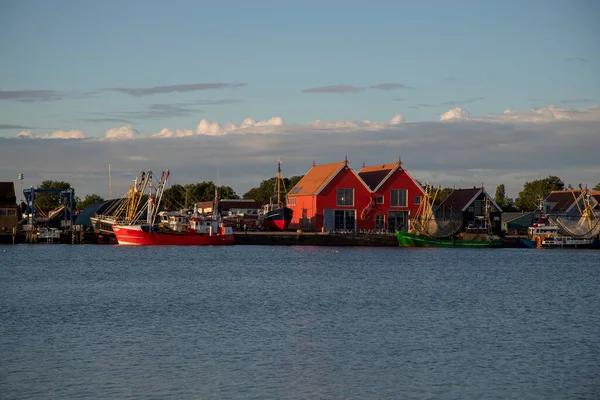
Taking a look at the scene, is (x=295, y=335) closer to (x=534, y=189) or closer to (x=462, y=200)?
(x=462, y=200)

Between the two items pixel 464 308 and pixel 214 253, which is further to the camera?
pixel 214 253

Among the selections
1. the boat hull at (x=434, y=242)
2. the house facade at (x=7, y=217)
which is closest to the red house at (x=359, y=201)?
the boat hull at (x=434, y=242)

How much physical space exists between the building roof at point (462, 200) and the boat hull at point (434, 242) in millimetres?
6636

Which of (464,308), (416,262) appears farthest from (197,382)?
(416,262)

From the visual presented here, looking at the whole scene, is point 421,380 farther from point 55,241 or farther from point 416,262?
point 55,241

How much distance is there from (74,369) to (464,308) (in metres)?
21.4

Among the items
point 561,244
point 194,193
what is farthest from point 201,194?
point 561,244

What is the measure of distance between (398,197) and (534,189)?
64054 millimetres

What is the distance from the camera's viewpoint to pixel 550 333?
3372cm

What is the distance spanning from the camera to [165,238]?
329 feet

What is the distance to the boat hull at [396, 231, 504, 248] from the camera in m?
101

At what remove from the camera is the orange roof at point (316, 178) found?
10604cm

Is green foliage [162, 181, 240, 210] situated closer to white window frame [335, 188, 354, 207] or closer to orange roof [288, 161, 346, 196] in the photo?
orange roof [288, 161, 346, 196]

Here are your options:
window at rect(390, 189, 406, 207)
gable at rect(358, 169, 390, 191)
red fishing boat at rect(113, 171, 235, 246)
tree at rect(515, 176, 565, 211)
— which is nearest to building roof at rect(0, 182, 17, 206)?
red fishing boat at rect(113, 171, 235, 246)
